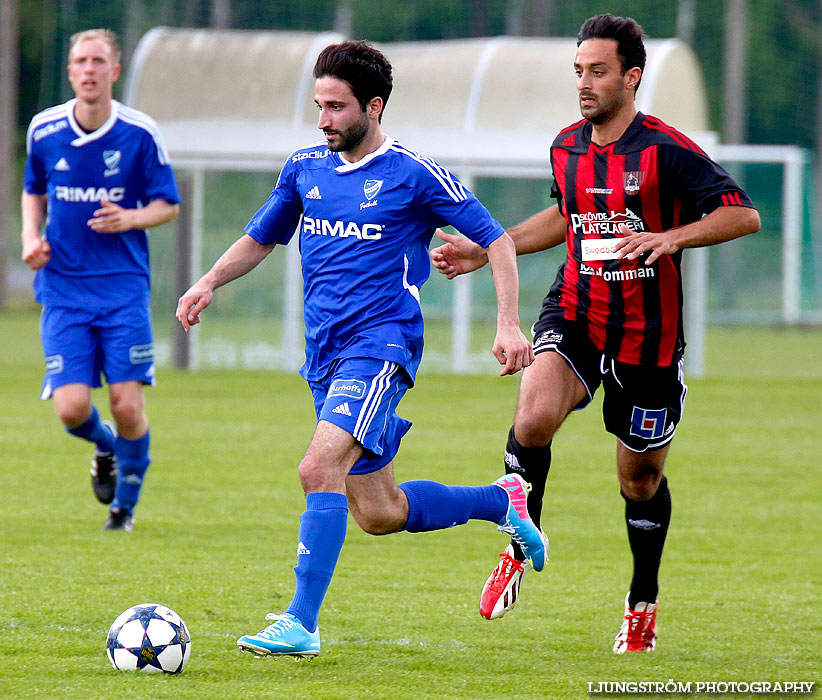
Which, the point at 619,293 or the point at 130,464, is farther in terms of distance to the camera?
the point at 130,464

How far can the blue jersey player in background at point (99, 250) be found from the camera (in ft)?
25.1

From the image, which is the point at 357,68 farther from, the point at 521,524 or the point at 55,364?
the point at 55,364

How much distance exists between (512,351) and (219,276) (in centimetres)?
113

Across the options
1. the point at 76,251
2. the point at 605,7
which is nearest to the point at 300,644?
the point at 76,251

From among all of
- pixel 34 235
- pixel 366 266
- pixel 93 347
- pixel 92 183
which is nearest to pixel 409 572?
pixel 93 347

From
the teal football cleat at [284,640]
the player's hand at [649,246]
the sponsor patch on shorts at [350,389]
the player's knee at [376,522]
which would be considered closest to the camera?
the teal football cleat at [284,640]

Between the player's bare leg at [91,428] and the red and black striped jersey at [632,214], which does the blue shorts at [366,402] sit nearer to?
the red and black striped jersey at [632,214]

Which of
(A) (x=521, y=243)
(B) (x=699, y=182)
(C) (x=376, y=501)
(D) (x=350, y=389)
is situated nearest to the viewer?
(D) (x=350, y=389)

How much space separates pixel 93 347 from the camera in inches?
305

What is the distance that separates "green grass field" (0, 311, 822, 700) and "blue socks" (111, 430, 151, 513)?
0.23 metres

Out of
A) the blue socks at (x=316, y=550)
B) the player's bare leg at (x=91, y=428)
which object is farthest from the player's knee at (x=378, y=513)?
the player's bare leg at (x=91, y=428)

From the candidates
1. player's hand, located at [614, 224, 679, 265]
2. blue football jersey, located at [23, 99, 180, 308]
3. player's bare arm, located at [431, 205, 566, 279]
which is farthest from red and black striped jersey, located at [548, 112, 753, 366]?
blue football jersey, located at [23, 99, 180, 308]

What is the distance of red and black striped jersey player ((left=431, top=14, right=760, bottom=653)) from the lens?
17.9 ft

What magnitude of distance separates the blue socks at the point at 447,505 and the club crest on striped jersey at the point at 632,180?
3.95ft
